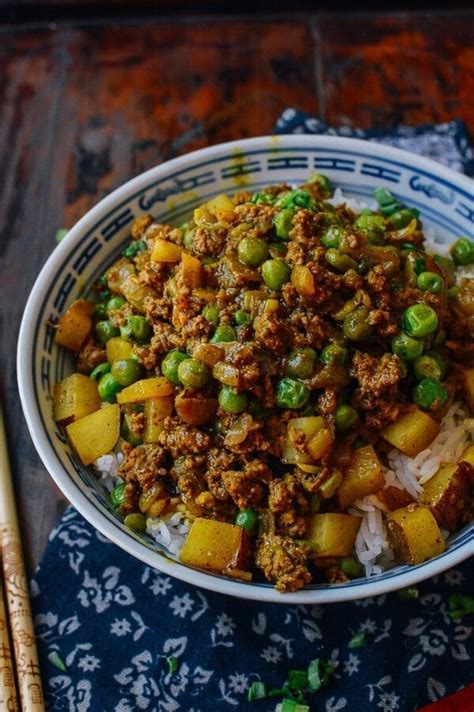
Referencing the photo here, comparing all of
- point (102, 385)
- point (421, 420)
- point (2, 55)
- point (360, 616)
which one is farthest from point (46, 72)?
point (360, 616)

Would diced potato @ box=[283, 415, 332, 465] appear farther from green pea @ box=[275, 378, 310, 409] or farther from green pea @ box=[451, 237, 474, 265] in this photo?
green pea @ box=[451, 237, 474, 265]

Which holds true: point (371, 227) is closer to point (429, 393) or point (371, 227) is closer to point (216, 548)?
point (429, 393)

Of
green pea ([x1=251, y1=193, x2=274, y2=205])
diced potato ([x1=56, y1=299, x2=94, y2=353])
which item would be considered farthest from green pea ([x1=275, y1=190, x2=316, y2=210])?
diced potato ([x1=56, y1=299, x2=94, y2=353])

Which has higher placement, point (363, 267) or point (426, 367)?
point (363, 267)

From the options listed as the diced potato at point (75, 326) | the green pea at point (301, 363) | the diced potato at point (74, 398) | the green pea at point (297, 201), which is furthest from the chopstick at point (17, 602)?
the green pea at point (297, 201)

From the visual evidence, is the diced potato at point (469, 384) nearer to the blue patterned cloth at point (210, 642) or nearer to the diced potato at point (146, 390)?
the blue patterned cloth at point (210, 642)

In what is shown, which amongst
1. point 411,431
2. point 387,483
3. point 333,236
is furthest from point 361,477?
point 333,236
